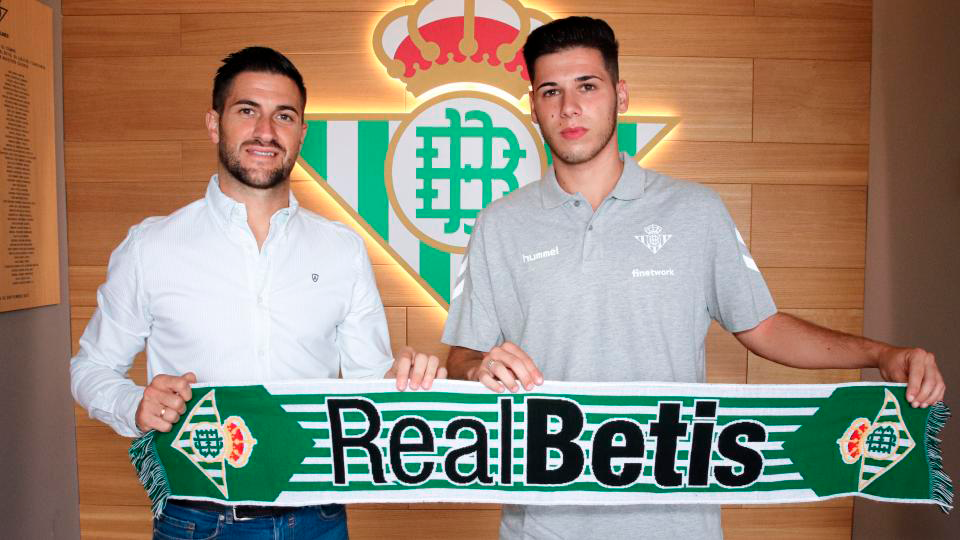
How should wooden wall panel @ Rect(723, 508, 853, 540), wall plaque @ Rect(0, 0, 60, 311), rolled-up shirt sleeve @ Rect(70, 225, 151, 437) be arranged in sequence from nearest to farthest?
rolled-up shirt sleeve @ Rect(70, 225, 151, 437) < wall plaque @ Rect(0, 0, 60, 311) < wooden wall panel @ Rect(723, 508, 853, 540)

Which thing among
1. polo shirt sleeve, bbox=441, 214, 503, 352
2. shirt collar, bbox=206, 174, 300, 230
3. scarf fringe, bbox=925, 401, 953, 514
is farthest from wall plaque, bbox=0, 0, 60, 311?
scarf fringe, bbox=925, 401, 953, 514

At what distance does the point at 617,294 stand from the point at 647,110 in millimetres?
1360

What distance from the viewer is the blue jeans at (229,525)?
1.51 m

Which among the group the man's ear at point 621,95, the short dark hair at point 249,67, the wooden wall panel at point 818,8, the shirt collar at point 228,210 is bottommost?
the shirt collar at point 228,210

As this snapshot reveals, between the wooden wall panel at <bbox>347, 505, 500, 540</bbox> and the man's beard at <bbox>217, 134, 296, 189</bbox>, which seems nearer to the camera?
the man's beard at <bbox>217, 134, 296, 189</bbox>

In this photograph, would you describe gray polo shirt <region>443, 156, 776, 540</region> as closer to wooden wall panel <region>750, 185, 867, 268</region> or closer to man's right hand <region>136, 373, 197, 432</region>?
man's right hand <region>136, 373, 197, 432</region>

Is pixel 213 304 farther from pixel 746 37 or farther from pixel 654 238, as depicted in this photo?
pixel 746 37

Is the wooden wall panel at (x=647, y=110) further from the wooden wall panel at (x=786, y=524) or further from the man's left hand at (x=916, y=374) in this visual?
the man's left hand at (x=916, y=374)

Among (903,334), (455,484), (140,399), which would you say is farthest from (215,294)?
(903,334)

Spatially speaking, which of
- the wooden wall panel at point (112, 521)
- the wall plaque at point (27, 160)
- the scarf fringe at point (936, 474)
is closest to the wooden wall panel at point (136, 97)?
the wall plaque at point (27, 160)

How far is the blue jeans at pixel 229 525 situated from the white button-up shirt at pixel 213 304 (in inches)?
11.4

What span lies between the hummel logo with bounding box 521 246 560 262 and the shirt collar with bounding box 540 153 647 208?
122 millimetres

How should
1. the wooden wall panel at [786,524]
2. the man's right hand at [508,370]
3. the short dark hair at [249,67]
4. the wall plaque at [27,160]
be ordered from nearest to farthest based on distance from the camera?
the man's right hand at [508,370] → the short dark hair at [249,67] → the wall plaque at [27,160] → the wooden wall panel at [786,524]

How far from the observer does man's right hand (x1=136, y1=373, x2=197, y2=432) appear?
1408 millimetres
